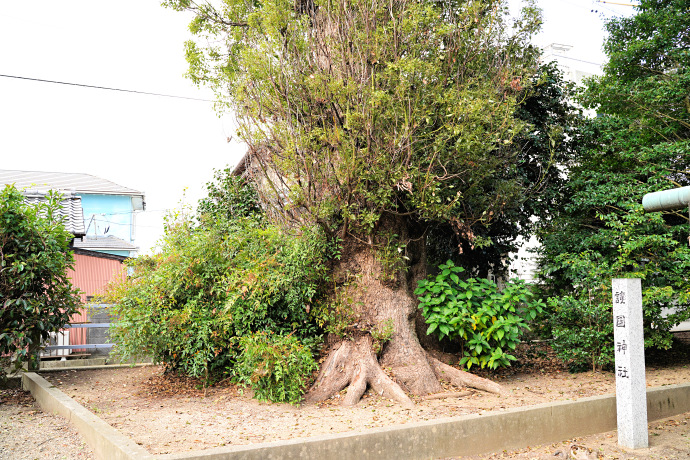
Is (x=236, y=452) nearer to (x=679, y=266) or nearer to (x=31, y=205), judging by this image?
(x=31, y=205)

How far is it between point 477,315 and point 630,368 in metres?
2.37

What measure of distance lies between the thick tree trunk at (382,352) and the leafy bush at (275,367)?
50cm

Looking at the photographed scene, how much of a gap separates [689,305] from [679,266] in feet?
2.73

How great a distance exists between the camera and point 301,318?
8.31 m

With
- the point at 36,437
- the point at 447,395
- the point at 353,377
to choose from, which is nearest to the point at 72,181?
the point at 36,437

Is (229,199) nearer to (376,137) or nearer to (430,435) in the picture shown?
(376,137)

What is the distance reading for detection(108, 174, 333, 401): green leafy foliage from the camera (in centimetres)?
786

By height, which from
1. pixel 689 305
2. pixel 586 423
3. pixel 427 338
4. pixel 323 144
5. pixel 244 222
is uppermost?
pixel 323 144

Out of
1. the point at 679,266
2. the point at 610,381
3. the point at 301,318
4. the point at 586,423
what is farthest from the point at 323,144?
the point at 679,266

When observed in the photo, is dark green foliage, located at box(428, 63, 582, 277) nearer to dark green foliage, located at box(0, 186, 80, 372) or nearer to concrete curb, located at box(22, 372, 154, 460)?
dark green foliage, located at box(0, 186, 80, 372)

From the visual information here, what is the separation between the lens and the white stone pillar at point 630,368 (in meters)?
6.50

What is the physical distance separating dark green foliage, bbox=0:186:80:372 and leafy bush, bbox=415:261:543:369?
617cm

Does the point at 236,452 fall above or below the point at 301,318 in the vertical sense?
below

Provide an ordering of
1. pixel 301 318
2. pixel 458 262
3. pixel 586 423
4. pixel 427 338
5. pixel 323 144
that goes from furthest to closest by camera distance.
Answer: pixel 458 262
pixel 427 338
pixel 301 318
pixel 323 144
pixel 586 423
